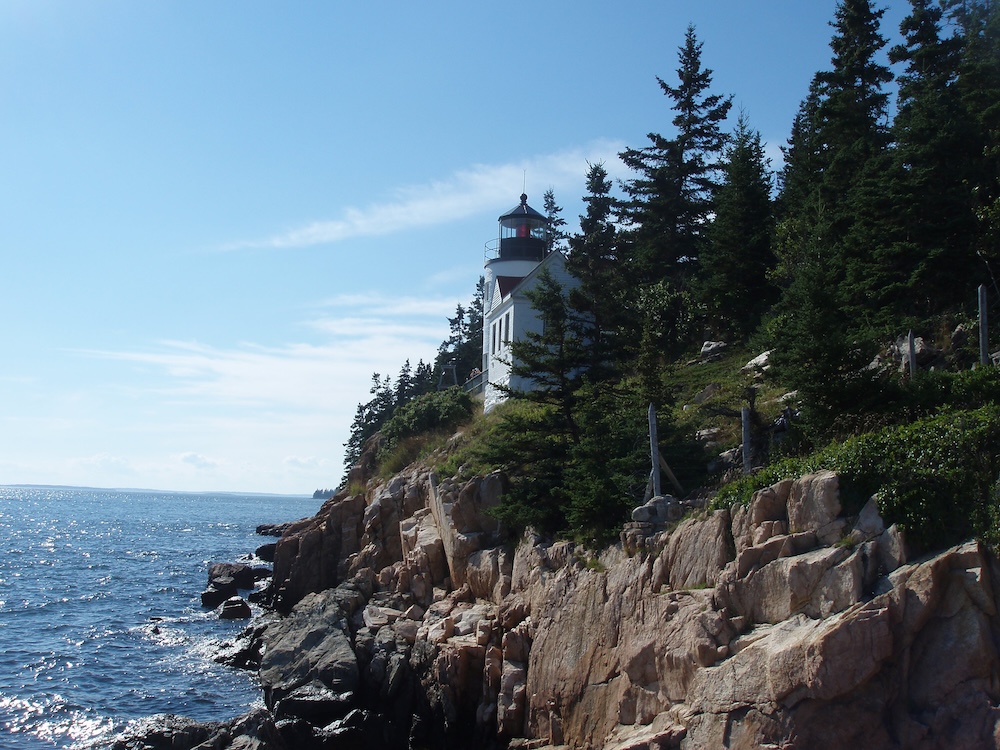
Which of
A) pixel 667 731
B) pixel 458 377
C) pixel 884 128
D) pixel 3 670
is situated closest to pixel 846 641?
pixel 667 731

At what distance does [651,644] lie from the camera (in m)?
13.8

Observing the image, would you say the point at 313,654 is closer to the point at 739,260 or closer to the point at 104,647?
the point at 104,647

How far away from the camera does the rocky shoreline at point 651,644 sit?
1098 centimetres

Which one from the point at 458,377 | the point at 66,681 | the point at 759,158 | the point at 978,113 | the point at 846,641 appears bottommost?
the point at 66,681

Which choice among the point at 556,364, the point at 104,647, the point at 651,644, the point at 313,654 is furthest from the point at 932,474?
the point at 104,647

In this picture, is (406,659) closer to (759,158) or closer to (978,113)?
(978,113)

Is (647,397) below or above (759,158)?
below

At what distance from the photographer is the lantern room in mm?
40781

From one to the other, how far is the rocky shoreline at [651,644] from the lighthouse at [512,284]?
36.2 ft

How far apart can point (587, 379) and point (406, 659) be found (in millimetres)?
7445

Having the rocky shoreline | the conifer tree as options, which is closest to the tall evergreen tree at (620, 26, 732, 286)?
the conifer tree

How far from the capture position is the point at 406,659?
63.0ft

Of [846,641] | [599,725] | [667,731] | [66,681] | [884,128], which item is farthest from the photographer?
[884,128]

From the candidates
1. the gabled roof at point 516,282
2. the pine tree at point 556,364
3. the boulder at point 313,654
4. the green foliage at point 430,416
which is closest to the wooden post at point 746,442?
the pine tree at point 556,364
